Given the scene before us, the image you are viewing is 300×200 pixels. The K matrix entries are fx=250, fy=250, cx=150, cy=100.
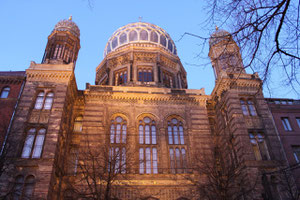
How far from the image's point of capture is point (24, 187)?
17.6 metres

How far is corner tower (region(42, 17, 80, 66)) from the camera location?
91.4 ft

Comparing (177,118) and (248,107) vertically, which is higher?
(248,107)

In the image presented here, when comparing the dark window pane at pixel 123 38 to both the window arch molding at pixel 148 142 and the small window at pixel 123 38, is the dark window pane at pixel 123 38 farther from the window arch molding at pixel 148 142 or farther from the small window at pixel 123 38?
the window arch molding at pixel 148 142

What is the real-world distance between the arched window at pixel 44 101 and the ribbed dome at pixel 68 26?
10691 millimetres

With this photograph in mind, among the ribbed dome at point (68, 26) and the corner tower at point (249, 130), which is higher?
the ribbed dome at point (68, 26)

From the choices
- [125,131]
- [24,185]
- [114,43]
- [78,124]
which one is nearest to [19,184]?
[24,185]

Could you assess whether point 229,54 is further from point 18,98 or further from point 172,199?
point 18,98

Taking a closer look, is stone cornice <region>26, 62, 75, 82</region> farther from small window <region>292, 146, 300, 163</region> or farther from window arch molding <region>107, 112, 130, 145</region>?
small window <region>292, 146, 300, 163</region>

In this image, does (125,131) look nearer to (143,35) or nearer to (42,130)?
(42,130)

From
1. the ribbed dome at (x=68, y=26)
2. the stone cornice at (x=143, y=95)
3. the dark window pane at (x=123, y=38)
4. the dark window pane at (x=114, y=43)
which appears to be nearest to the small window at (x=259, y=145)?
the stone cornice at (x=143, y=95)

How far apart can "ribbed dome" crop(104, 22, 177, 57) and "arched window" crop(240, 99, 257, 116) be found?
17331 millimetres

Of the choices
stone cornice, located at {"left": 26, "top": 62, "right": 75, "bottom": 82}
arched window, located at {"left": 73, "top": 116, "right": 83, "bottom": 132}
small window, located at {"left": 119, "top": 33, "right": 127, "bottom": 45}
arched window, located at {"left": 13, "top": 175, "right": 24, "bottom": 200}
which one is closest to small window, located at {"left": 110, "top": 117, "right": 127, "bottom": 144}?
arched window, located at {"left": 73, "top": 116, "right": 83, "bottom": 132}

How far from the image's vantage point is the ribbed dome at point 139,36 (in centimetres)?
3794

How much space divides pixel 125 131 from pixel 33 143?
803 centimetres
